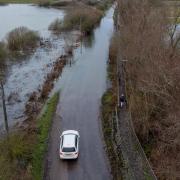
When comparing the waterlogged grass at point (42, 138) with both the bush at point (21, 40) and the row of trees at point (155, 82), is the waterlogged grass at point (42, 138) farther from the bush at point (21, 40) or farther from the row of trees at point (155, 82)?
the bush at point (21, 40)

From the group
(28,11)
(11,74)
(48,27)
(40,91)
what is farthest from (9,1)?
(40,91)

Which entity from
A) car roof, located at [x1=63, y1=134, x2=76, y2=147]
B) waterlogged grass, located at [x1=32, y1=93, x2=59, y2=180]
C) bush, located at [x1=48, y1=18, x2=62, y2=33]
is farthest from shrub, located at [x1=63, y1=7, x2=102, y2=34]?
car roof, located at [x1=63, y1=134, x2=76, y2=147]

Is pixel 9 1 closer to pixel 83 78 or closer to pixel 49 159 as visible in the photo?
pixel 83 78

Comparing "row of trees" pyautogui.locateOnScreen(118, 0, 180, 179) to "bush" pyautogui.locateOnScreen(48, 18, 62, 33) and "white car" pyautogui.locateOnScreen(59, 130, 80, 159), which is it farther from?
"bush" pyautogui.locateOnScreen(48, 18, 62, 33)

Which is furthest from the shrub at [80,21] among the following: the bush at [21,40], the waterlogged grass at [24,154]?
the waterlogged grass at [24,154]

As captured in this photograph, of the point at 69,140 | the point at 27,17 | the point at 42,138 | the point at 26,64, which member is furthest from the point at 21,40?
the point at 69,140

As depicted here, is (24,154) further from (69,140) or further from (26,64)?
(26,64)
